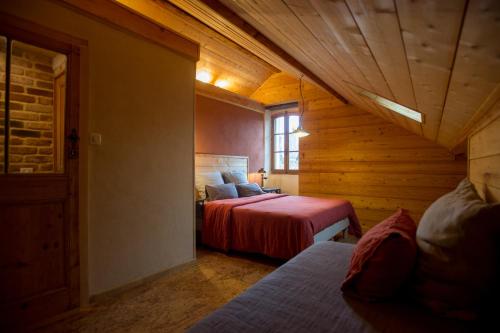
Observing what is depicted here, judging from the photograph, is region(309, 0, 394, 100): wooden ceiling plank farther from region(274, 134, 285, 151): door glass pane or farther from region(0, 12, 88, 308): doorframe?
region(274, 134, 285, 151): door glass pane

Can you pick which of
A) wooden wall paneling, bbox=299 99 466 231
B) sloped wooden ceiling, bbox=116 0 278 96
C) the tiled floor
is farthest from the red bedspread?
sloped wooden ceiling, bbox=116 0 278 96

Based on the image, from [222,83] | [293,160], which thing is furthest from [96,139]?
[293,160]

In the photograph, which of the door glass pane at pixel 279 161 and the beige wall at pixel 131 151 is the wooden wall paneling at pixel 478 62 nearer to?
the beige wall at pixel 131 151

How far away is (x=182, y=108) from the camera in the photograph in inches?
109

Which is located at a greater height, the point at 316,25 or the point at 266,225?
the point at 316,25

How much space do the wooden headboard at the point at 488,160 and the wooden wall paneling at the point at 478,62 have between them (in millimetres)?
128

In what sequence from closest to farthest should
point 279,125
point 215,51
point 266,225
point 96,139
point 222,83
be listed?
point 96,139 < point 266,225 < point 215,51 < point 222,83 < point 279,125

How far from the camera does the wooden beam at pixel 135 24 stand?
1.99 metres

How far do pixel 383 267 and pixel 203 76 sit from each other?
444 cm

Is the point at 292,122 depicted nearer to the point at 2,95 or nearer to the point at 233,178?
the point at 233,178

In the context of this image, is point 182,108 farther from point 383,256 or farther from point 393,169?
point 393,169

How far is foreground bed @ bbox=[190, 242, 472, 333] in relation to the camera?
83 cm

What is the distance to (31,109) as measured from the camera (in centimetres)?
180

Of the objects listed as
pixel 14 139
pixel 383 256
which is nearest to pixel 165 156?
pixel 14 139
